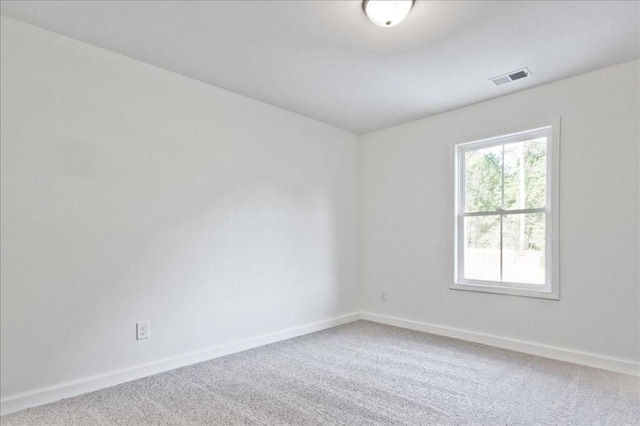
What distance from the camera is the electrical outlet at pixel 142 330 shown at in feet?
9.24

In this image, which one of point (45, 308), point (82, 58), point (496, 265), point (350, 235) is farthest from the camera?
point (350, 235)

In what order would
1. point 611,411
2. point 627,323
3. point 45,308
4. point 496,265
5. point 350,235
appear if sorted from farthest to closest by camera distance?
point 350,235, point 496,265, point 627,323, point 45,308, point 611,411

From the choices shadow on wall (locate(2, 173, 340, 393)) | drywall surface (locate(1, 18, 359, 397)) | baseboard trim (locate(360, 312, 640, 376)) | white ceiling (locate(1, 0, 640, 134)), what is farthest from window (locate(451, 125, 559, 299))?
drywall surface (locate(1, 18, 359, 397))

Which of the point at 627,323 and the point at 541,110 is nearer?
the point at 627,323

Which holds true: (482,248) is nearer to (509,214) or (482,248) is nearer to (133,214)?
(509,214)

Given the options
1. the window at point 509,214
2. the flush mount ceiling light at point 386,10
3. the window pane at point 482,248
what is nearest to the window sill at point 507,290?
the window at point 509,214

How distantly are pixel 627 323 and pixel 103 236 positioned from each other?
400 centimetres

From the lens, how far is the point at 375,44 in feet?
8.80

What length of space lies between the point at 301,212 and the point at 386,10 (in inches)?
92.6

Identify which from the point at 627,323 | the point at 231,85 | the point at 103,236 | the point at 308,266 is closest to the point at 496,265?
the point at 627,323

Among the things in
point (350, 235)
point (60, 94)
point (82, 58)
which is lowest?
point (350, 235)

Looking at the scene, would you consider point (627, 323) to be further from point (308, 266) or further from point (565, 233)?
point (308, 266)

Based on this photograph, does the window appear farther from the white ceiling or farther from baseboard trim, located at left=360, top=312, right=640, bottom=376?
the white ceiling

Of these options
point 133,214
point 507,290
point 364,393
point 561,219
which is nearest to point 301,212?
point 133,214
